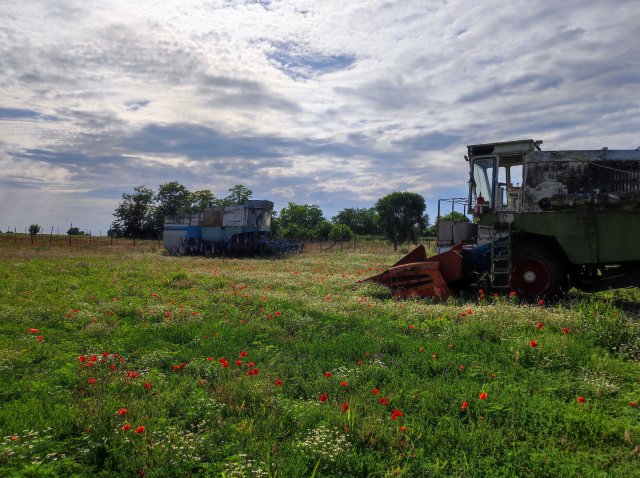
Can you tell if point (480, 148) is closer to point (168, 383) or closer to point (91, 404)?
point (168, 383)

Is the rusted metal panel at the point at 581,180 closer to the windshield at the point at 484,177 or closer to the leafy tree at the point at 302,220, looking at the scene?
the windshield at the point at 484,177

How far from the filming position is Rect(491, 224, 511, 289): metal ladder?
35.7 ft

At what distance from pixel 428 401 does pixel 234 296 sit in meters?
7.48

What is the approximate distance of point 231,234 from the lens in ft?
120

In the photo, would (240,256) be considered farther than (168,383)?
Yes

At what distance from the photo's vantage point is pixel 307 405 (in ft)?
15.3

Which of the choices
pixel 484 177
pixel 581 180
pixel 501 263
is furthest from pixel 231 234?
pixel 581 180

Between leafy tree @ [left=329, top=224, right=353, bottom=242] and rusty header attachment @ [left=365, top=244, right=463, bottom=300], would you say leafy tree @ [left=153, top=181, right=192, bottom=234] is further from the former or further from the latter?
rusty header attachment @ [left=365, top=244, right=463, bottom=300]

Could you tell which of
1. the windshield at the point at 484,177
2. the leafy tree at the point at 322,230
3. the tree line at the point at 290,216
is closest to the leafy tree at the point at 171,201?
the tree line at the point at 290,216

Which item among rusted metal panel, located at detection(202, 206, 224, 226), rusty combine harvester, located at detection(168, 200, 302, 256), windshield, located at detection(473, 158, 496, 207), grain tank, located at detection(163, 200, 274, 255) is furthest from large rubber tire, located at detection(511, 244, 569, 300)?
rusted metal panel, located at detection(202, 206, 224, 226)

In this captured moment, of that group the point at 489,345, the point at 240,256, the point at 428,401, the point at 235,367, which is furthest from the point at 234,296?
the point at 240,256

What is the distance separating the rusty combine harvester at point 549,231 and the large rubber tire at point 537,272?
0.07 feet

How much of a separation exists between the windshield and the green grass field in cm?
472

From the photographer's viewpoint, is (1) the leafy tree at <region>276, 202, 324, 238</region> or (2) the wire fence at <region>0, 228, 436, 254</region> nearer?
(2) the wire fence at <region>0, 228, 436, 254</region>
